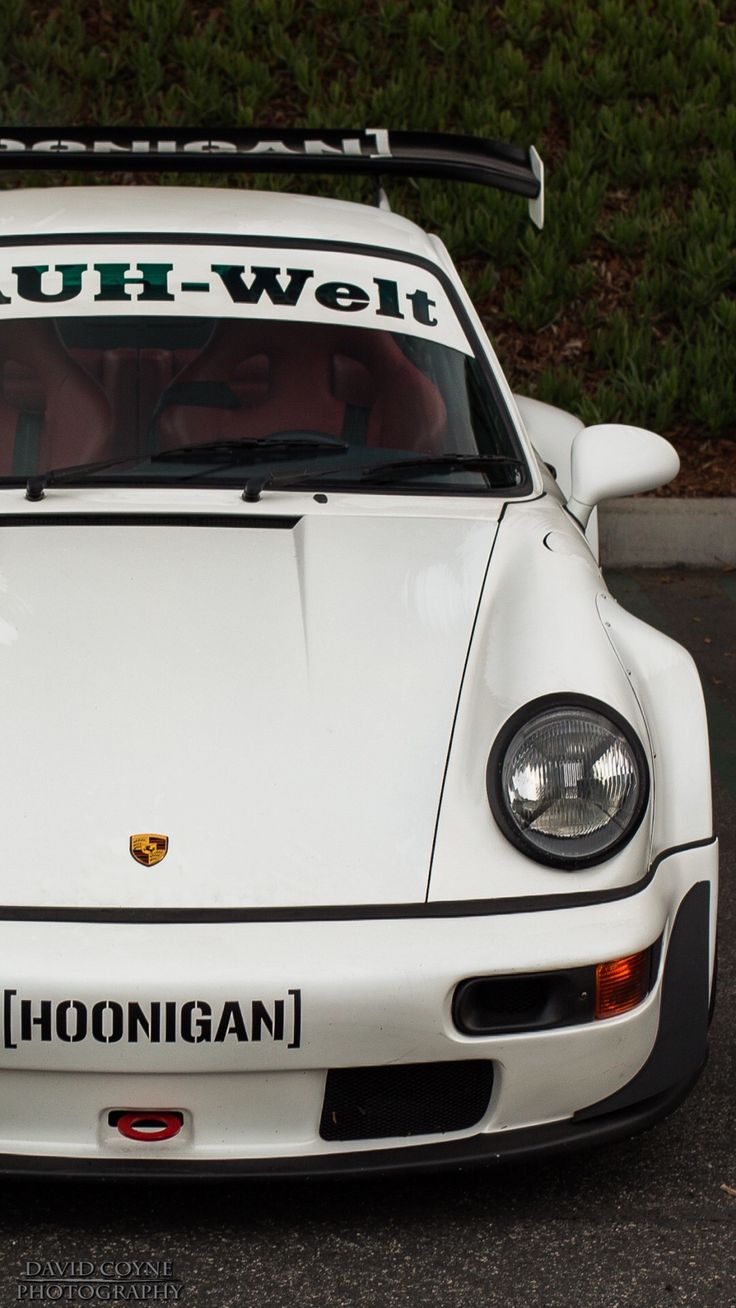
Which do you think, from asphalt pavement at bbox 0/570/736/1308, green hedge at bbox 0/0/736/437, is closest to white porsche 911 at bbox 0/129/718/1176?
asphalt pavement at bbox 0/570/736/1308

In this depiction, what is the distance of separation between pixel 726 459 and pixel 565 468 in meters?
3.62

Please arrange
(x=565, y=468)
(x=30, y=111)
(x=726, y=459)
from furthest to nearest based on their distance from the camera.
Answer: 1. (x=30, y=111)
2. (x=726, y=459)
3. (x=565, y=468)

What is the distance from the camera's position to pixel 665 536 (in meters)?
7.12

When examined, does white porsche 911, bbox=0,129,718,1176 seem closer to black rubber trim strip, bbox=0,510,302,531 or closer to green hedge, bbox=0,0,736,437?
black rubber trim strip, bbox=0,510,302,531

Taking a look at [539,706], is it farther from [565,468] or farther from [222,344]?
[565,468]

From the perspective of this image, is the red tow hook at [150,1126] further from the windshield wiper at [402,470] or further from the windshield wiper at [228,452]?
the windshield wiper at [228,452]

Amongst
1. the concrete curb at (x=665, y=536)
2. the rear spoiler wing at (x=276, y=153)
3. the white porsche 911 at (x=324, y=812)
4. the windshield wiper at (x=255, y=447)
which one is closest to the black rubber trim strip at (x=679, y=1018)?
the white porsche 911 at (x=324, y=812)

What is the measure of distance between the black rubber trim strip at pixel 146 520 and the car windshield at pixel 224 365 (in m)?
0.35

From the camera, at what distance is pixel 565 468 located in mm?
4660

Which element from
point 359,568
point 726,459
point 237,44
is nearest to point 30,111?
point 237,44

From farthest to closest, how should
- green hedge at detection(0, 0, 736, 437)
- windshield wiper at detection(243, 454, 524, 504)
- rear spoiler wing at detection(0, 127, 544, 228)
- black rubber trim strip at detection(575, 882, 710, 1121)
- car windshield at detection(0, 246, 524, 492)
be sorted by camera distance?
green hedge at detection(0, 0, 736, 437) → rear spoiler wing at detection(0, 127, 544, 228) → car windshield at detection(0, 246, 524, 492) → windshield wiper at detection(243, 454, 524, 504) → black rubber trim strip at detection(575, 882, 710, 1121)

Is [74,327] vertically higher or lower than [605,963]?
higher

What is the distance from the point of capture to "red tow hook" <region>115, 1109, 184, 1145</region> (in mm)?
2242

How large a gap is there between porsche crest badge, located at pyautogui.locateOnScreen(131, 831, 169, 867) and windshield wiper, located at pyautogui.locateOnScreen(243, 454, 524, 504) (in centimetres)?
93
